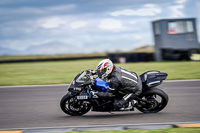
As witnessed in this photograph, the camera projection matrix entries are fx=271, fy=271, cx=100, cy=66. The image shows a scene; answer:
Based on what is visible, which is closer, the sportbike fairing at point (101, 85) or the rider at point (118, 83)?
the rider at point (118, 83)

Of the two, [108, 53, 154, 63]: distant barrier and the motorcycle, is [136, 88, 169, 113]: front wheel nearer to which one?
the motorcycle

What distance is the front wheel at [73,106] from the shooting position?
6.24m

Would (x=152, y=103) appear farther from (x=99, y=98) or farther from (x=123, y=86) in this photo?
(x=99, y=98)

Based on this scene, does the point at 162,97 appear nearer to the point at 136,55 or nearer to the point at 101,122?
the point at 101,122

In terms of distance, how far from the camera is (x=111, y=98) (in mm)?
6148

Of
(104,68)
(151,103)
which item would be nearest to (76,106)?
(104,68)

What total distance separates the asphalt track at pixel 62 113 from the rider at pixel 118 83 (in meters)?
0.45

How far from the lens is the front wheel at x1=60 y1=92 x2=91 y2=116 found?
6238mm

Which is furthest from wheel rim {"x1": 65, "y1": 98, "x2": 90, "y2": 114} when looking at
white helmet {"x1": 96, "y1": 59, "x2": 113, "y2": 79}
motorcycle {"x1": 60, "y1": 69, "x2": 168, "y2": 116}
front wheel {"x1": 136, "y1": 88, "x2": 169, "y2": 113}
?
front wheel {"x1": 136, "y1": 88, "x2": 169, "y2": 113}

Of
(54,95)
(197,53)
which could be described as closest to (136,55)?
(197,53)

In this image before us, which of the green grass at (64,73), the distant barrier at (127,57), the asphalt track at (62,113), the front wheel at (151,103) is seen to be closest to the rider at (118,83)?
the front wheel at (151,103)

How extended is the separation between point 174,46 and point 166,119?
58.9 feet

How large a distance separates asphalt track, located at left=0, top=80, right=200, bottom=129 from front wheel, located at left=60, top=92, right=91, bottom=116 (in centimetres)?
14

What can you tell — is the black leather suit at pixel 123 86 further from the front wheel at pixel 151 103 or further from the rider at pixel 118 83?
the front wheel at pixel 151 103
